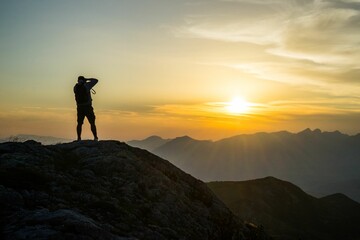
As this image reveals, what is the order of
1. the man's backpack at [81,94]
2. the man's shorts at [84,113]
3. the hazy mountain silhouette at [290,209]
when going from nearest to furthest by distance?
the man's backpack at [81,94] → the man's shorts at [84,113] → the hazy mountain silhouette at [290,209]

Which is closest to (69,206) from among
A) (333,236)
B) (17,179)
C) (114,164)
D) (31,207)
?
(31,207)

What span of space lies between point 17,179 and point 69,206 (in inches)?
89.5

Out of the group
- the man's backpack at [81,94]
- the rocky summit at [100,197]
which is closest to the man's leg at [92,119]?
the man's backpack at [81,94]

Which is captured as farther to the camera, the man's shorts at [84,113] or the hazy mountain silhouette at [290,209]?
the hazy mountain silhouette at [290,209]

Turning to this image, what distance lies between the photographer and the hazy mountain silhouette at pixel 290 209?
72.9 metres

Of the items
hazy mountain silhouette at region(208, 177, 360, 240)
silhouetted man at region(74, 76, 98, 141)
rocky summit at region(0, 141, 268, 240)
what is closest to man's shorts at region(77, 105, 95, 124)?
silhouetted man at region(74, 76, 98, 141)

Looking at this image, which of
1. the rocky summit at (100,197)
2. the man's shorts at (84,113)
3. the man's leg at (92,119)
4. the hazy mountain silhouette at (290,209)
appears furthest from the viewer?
the hazy mountain silhouette at (290,209)

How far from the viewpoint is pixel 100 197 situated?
12.3 metres

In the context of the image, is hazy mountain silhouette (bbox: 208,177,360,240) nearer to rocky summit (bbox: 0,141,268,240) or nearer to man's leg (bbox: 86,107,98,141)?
man's leg (bbox: 86,107,98,141)

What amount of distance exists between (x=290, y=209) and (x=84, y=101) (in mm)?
76539

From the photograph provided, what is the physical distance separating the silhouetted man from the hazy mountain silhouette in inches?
2129

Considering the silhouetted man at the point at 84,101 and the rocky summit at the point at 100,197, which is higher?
the silhouetted man at the point at 84,101

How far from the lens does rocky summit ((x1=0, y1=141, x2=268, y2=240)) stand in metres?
9.16

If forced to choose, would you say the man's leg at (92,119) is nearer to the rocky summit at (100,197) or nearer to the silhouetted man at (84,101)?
the silhouetted man at (84,101)
